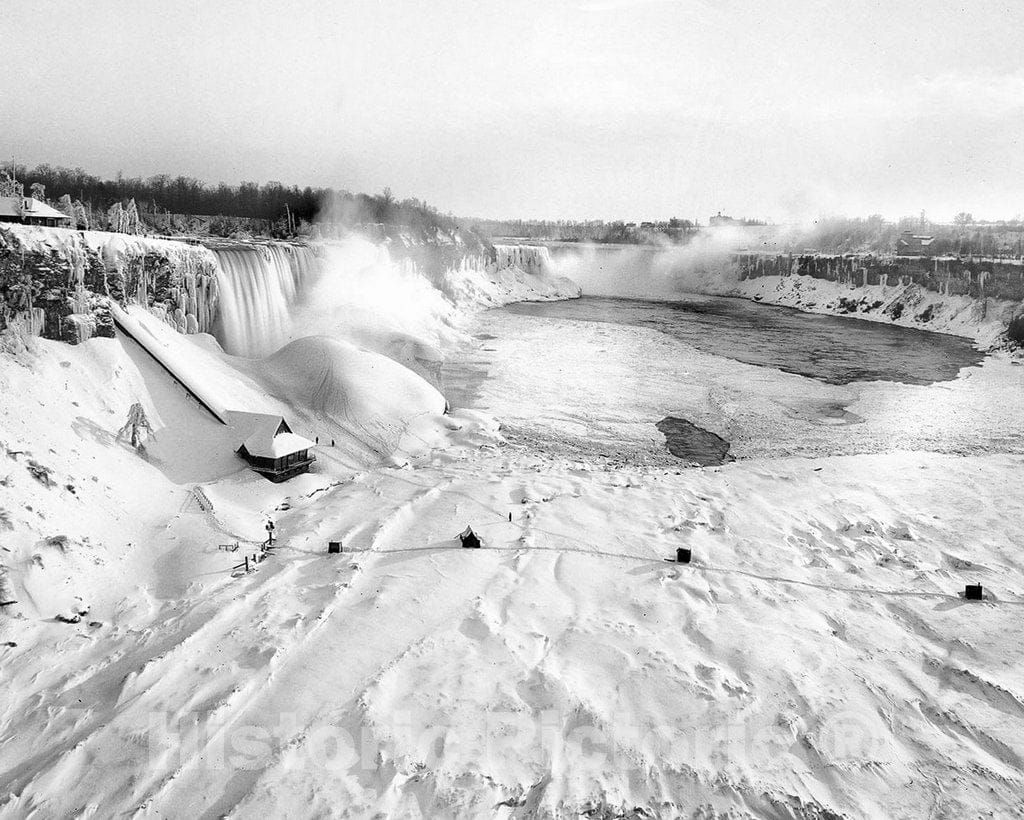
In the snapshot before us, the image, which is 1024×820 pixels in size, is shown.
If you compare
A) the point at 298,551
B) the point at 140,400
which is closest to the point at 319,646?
the point at 298,551

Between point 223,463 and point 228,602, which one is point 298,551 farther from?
point 223,463

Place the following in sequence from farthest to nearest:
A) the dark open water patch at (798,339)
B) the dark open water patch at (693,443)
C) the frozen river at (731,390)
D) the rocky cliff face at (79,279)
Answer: the dark open water patch at (798,339), the frozen river at (731,390), the dark open water patch at (693,443), the rocky cliff face at (79,279)

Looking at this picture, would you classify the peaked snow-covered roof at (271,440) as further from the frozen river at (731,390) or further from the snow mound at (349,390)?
the frozen river at (731,390)

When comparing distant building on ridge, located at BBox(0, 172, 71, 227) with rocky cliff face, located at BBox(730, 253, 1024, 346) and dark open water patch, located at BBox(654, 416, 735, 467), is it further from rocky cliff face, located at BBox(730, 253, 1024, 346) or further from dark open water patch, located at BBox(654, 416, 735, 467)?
rocky cliff face, located at BBox(730, 253, 1024, 346)

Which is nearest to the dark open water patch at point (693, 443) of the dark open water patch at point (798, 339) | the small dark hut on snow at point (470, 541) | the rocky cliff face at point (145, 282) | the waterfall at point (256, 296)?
the small dark hut on snow at point (470, 541)

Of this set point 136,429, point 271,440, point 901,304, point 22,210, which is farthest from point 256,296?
point 901,304

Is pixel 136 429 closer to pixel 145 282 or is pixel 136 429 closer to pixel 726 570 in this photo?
pixel 145 282

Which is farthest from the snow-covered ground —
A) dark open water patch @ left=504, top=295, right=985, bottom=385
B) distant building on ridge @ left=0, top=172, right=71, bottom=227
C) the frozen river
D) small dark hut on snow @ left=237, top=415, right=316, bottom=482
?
distant building on ridge @ left=0, top=172, right=71, bottom=227

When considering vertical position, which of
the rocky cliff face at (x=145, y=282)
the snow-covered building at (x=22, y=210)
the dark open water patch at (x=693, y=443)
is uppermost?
the snow-covered building at (x=22, y=210)
